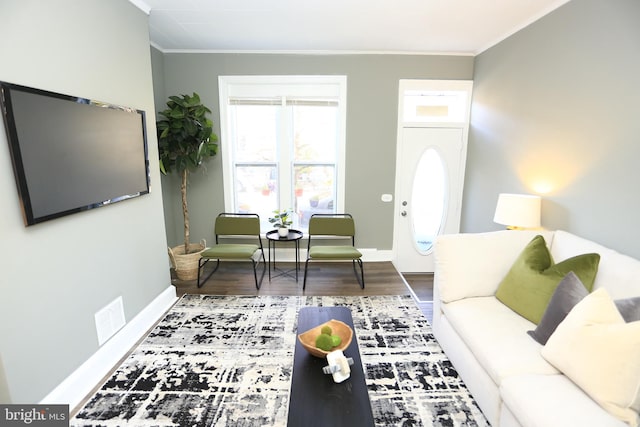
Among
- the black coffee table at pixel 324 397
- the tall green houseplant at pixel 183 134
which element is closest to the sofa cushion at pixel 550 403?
the black coffee table at pixel 324 397

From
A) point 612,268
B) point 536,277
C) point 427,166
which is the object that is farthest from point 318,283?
point 612,268

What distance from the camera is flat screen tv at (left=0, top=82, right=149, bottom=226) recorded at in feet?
5.22

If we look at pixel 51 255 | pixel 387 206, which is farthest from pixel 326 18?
pixel 51 255

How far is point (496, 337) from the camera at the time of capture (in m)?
1.86

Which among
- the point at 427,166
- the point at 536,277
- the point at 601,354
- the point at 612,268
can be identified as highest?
the point at 427,166

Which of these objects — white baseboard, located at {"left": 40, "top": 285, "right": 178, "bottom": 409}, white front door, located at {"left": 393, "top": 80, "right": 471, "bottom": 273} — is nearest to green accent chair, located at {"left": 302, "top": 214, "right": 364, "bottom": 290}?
white front door, located at {"left": 393, "top": 80, "right": 471, "bottom": 273}

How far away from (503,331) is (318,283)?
7.06 ft

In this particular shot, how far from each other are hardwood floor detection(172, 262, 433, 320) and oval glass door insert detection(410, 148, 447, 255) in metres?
0.56

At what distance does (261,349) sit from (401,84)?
347cm

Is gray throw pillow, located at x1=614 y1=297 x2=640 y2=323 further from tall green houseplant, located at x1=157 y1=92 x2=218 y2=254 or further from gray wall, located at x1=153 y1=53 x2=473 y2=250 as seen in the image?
tall green houseplant, located at x1=157 y1=92 x2=218 y2=254

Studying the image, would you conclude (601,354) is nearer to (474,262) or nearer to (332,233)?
(474,262)

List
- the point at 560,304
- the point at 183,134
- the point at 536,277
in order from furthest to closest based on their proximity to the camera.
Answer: the point at 183,134 < the point at 536,277 < the point at 560,304

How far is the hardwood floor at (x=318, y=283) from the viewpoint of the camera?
3.48 meters

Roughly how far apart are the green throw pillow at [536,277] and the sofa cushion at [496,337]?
0.08 m
